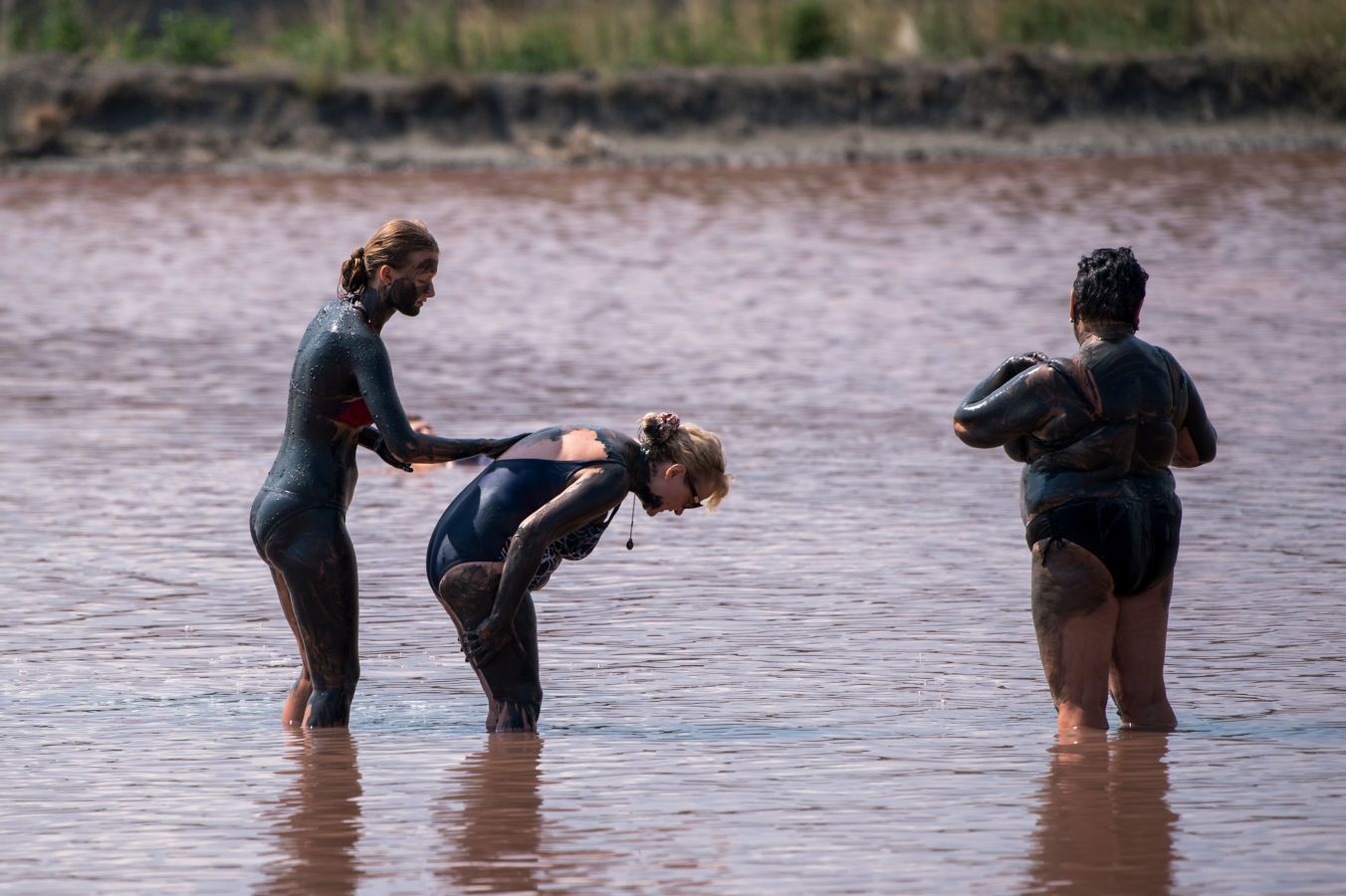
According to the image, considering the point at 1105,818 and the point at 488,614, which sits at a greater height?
the point at 488,614

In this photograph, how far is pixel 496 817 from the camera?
623 cm

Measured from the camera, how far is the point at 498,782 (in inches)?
260

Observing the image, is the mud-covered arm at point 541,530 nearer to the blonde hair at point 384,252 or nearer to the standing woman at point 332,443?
the standing woman at point 332,443

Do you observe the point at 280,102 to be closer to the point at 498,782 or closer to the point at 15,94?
the point at 15,94

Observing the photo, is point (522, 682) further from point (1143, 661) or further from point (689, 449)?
point (1143, 661)

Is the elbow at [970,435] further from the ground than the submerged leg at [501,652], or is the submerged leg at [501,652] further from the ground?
the elbow at [970,435]

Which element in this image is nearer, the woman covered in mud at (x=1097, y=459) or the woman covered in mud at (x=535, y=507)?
the woman covered in mud at (x=1097, y=459)

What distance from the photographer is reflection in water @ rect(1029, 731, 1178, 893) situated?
5.59 meters

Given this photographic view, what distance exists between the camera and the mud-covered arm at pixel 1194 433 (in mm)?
6739

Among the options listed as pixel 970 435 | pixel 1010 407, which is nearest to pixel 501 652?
pixel 970 435

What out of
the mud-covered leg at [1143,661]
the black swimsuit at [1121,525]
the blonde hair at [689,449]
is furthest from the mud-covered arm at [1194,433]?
the blonde hair at [689,449]

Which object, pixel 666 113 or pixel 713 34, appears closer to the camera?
pixel 666 113

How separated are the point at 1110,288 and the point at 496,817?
222 cm

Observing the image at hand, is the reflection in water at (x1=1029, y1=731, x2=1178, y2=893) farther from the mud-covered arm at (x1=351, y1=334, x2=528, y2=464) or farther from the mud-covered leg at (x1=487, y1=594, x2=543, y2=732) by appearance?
the mud-covered arm at (x1=351, y1=334, x2=528, y2=464)
